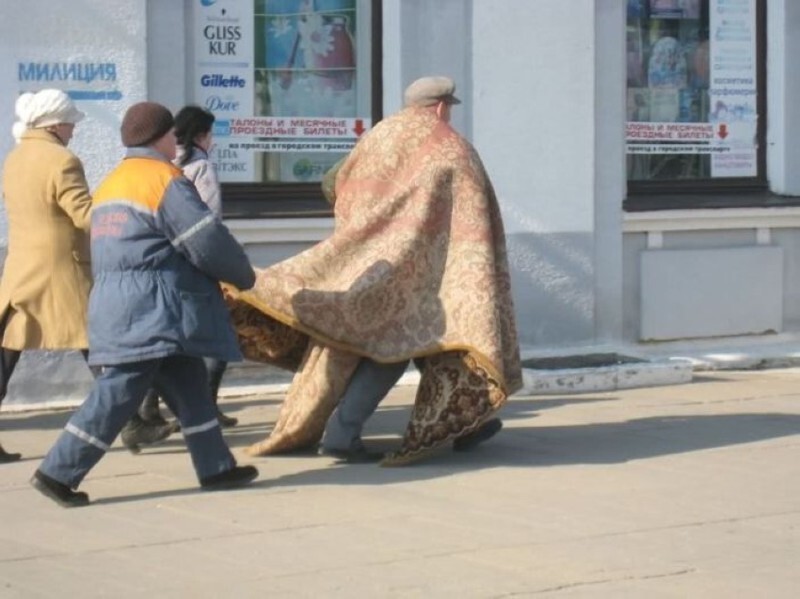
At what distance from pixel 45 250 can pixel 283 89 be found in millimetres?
3394

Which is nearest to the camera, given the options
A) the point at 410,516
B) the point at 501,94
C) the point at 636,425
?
the point at 410,516

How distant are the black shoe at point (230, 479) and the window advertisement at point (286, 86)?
381 cm

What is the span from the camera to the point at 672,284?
12117 millimetres

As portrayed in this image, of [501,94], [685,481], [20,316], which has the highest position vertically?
[501,94]

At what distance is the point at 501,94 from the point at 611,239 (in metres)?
1.23

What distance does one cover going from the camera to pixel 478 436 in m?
8.72

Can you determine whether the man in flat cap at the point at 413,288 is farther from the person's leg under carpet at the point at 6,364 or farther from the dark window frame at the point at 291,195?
the dark window frame at the point at 291,195

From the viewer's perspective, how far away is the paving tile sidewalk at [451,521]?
6258mm

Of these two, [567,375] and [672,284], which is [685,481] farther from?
[672,284]

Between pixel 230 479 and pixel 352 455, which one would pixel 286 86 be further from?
pixel 230 479

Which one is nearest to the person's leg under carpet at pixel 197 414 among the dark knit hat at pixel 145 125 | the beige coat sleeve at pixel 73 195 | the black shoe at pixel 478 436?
the dark knit hat at pixel 145 125

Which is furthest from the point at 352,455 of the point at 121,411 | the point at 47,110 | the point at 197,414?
the point at 47,110

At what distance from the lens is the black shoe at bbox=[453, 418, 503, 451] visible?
342 inches

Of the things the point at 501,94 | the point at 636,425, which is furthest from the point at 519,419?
the point at 501,94
